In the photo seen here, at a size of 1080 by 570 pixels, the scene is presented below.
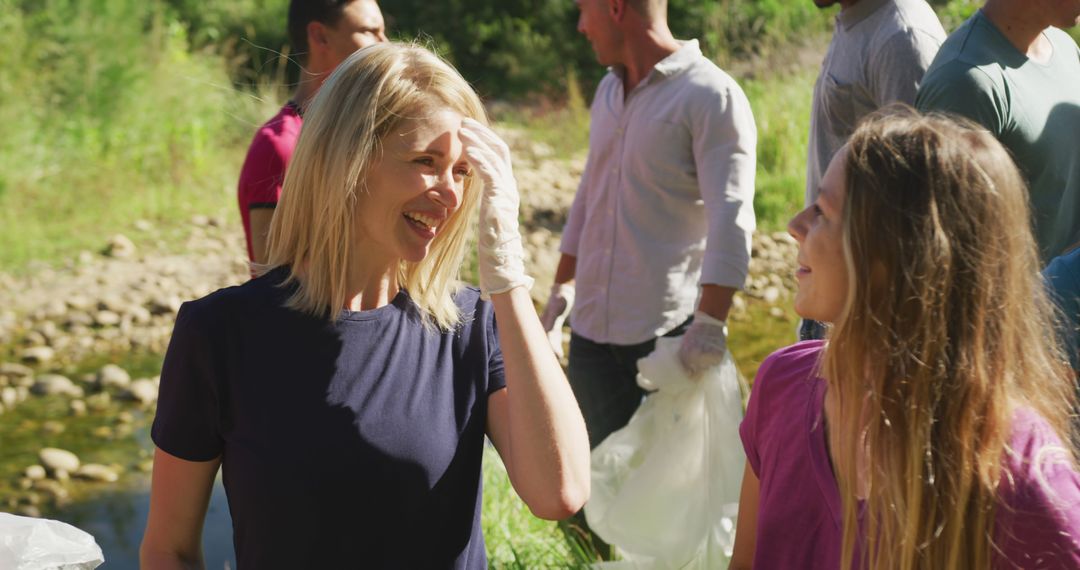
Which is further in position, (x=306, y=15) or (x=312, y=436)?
(x=306, y=15)

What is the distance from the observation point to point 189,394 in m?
1.79

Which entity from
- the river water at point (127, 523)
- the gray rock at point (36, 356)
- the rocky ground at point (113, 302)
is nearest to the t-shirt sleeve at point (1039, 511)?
the river water at point (127, 523)

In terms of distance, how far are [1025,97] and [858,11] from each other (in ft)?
2.06

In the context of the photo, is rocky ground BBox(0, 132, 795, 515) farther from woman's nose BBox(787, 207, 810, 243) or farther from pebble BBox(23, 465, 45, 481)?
woman's nose BBox(787, 207, 810, 243)

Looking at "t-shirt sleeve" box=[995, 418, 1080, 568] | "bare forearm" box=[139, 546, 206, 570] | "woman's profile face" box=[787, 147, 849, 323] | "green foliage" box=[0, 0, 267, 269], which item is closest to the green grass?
"bare forearm" box=[139, 546, 206, 570]

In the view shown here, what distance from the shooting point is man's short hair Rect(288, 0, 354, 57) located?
12.1 ft

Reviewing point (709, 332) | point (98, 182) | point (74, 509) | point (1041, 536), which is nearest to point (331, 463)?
point (1041, 536)

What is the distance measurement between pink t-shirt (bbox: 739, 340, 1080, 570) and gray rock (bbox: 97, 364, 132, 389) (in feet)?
19.1

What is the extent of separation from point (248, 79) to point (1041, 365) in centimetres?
1454

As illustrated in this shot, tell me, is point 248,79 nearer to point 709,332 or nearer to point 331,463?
point 709,332

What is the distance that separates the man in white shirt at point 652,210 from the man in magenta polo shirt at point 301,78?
2.32 ft

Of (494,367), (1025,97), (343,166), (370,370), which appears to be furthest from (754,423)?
(1025,97)

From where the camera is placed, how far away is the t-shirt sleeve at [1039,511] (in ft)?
4.71

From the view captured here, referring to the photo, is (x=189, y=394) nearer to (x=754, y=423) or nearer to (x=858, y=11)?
(x=754, y=423)
